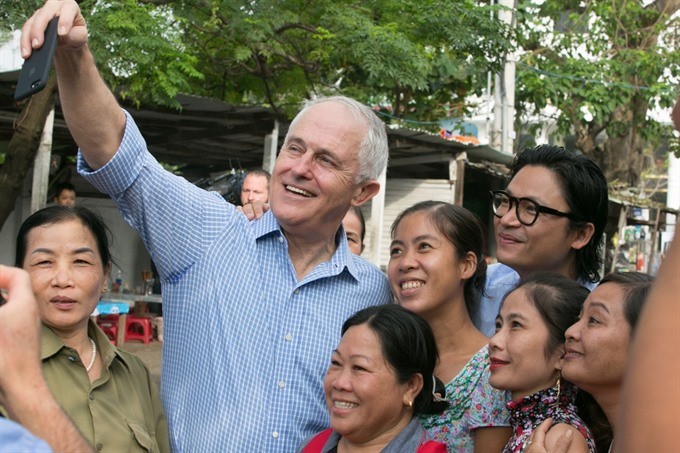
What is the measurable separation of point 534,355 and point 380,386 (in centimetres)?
48

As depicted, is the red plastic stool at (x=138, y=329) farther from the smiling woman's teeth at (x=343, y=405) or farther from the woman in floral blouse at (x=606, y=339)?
the woman in floral blouse at (x=606, y=339)

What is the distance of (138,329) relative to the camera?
468 inches

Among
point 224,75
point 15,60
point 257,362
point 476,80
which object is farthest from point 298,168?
point 15,60

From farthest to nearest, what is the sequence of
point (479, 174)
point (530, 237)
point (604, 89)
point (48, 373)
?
point (479, 174)
point (604, 89)
point (530, 237)
point (48, 373)

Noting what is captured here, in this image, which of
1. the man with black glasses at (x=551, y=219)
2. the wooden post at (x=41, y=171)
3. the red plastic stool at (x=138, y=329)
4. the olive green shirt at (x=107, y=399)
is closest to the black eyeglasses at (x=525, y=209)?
the man with black glasses at (x=551, y=219)

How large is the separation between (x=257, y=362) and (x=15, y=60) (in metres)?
12.8

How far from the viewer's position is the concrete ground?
34.3ft

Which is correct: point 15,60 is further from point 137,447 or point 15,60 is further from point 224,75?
point 137,447

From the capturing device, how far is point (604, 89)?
583 inches

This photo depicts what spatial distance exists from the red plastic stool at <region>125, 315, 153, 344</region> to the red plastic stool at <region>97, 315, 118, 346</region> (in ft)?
1.78

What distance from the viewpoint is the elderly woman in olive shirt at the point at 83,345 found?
8.56 ft

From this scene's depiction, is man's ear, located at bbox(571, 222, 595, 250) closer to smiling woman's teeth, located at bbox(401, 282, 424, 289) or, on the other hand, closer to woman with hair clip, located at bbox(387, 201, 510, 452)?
woman with hair clip, located at bbox(387, 201, 510, 452)

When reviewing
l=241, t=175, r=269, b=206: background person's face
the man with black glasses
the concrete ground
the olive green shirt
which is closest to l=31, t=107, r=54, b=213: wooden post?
the concrete ground

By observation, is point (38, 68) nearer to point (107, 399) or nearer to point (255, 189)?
point (107, 399)
